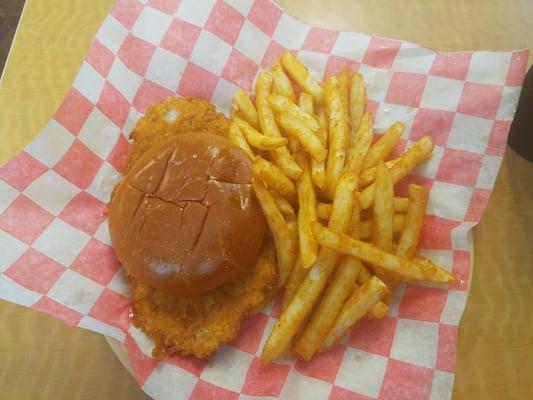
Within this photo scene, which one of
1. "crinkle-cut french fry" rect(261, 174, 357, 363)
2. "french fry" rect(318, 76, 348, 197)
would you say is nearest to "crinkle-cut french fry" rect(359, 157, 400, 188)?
"french fry" rect(318, 76, 348, 197)

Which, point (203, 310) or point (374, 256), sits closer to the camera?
point (374, 256)

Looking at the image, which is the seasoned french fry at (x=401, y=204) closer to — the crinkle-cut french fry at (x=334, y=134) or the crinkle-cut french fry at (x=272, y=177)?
the crinkle-cut french fry at (x=334, y=134)

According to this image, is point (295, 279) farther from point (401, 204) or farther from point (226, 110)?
point (226, 110)

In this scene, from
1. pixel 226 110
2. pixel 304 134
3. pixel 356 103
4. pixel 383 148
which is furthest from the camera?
pixel 226 110

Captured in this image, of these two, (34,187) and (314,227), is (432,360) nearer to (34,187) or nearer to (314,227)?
(314,227)

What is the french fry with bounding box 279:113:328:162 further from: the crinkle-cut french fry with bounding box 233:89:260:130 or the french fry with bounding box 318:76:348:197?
the crinkle-cut french fry with bounding box 233:89:260:130

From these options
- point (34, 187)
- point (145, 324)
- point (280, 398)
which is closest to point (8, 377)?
point (145, 324)

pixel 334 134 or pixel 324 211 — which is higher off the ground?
pixel 334 134

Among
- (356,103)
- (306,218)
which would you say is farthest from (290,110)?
(306,218)
